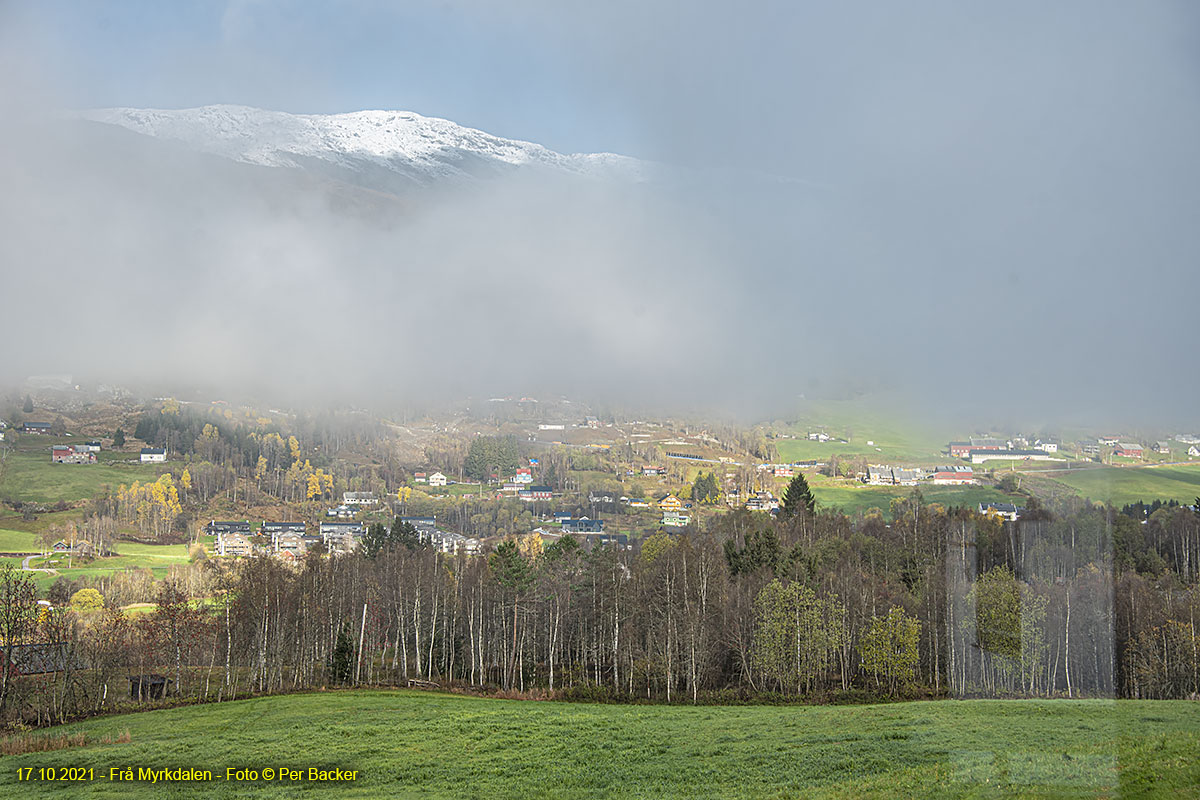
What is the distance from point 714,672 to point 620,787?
36775 mm

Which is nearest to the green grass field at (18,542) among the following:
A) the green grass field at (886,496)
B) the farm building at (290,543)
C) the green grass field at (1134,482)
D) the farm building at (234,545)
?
the farm building at (234,545)

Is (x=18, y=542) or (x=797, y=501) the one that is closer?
(x=797, y=501)

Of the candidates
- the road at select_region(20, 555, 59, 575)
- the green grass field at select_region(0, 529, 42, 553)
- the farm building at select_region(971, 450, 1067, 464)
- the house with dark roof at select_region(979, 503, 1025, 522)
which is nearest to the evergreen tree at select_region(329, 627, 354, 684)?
the farm building at select_region(971, 450, 1067, 464)

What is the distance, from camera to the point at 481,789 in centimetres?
2712

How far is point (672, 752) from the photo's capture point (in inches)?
1241

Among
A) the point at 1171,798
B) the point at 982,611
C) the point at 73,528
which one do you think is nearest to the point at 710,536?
the point at 982,611

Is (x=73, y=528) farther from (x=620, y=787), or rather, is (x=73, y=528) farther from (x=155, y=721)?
(x=620, y=787)

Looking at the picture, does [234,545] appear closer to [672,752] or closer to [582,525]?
[582,525]

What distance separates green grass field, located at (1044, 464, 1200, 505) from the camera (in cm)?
5883

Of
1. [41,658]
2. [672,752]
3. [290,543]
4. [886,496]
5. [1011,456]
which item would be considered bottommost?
[290,543]

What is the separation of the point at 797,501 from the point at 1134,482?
43.5m

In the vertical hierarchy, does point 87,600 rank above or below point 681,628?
below

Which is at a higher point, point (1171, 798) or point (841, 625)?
point (1171, 798)

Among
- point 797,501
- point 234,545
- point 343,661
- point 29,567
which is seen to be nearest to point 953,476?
point 797,501
